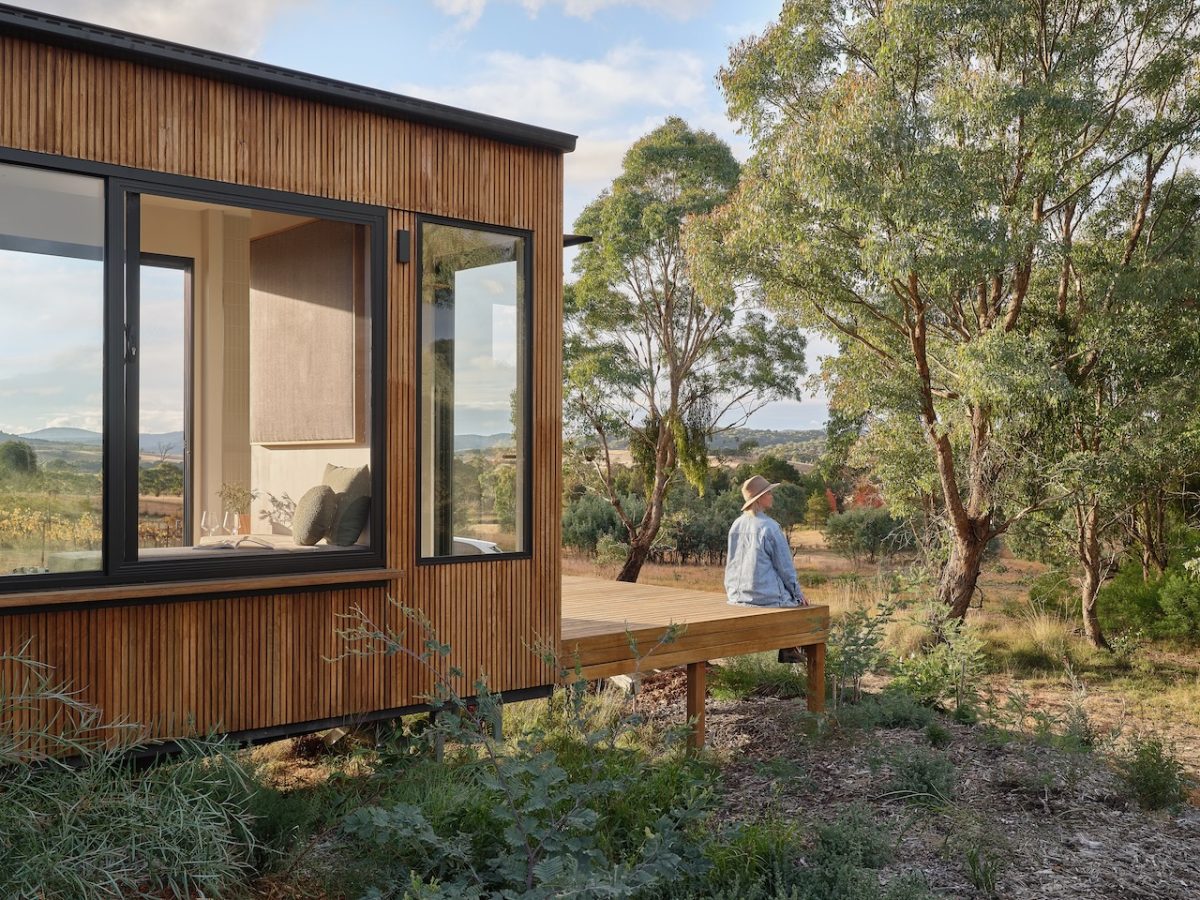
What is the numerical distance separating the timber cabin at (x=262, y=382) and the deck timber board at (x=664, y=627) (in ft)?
0.26

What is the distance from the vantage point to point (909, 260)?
30.0 feet

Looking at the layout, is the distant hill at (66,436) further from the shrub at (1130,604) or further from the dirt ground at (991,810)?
the shrub at (1130,604)

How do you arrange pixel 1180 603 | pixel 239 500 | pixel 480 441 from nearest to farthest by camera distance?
pixel 239 500 → pixel 480 441 → pixel 1180 603

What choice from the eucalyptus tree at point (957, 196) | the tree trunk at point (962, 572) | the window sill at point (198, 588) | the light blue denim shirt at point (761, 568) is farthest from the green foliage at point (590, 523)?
the window sill at point (198, 588)

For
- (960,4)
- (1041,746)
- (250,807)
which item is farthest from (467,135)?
(960,4)

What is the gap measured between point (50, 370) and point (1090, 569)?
11.3 meters

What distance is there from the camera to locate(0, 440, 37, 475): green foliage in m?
3.95

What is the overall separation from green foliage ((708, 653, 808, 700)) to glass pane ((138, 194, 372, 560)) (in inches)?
174

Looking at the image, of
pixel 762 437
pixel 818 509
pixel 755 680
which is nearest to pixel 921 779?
pixel 755 680

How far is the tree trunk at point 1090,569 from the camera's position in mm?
12011

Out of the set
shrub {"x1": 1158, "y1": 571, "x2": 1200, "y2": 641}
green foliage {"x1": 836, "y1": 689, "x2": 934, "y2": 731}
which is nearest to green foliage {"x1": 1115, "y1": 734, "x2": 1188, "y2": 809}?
green foliage {"x1": 836, "y1": 689, "x2": 934, "y2": 731}

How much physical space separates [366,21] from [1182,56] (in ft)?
28.0

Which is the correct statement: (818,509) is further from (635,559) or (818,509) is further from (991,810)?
(991,810)

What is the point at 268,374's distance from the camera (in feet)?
16.2
